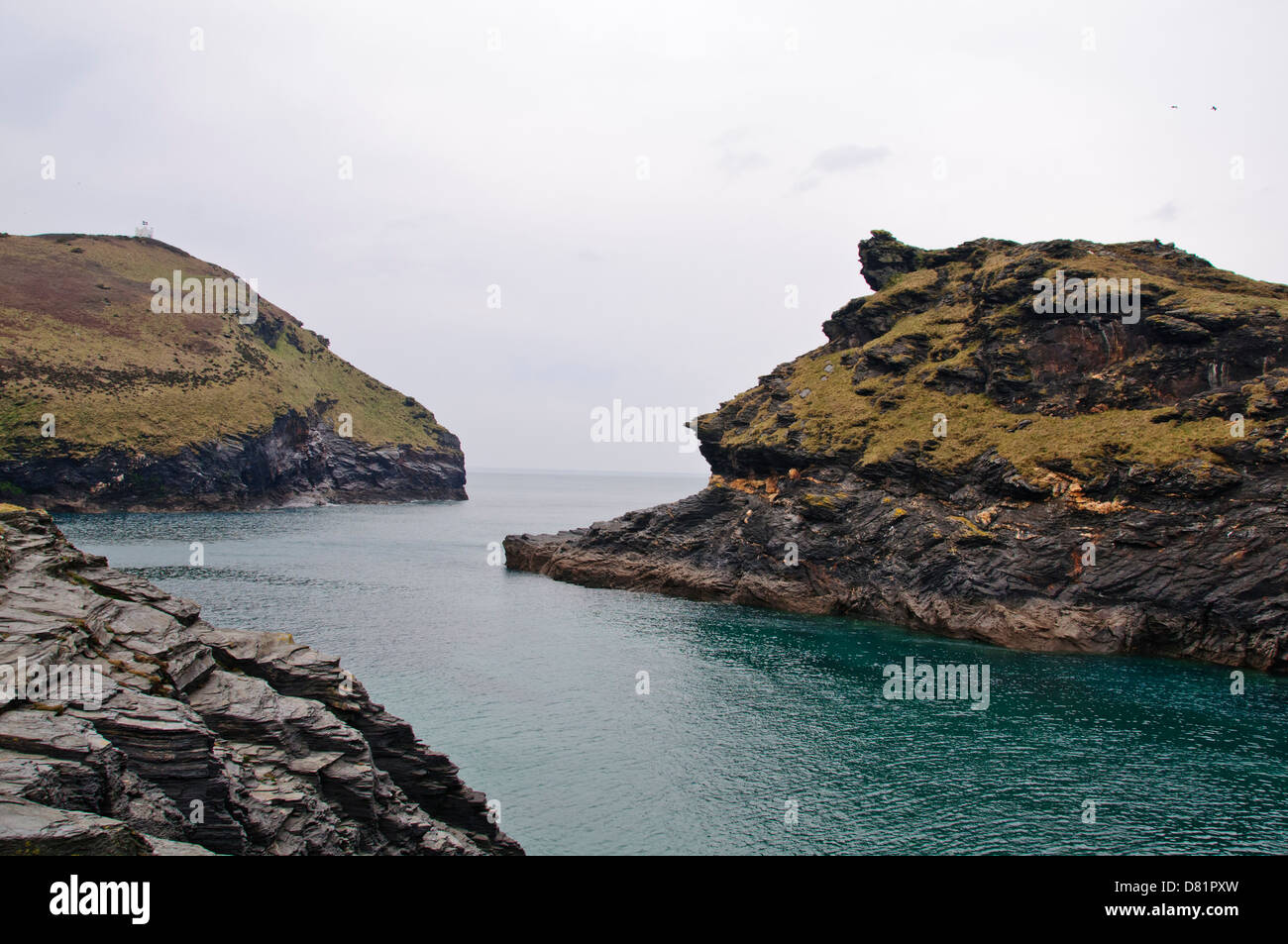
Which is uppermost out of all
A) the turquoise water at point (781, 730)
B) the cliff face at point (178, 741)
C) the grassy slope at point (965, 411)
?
the grassy slope at point (965, 411)

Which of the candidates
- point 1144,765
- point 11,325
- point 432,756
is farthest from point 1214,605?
point 11,325

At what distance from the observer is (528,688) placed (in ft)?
154

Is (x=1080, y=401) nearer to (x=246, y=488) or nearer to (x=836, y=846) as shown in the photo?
(x=836, y=846)

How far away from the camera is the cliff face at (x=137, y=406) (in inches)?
5108

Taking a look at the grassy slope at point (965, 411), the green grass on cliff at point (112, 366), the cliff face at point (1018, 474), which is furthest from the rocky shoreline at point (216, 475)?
the grassy slope at point (965, 411)

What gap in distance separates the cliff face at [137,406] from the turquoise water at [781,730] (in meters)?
74.3

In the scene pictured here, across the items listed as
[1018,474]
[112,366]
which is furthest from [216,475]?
[1018,474]

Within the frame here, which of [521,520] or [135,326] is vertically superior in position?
[135,326]

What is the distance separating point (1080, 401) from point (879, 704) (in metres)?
40.9

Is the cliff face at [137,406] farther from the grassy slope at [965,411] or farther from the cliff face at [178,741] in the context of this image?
the cliff face at [178,741]

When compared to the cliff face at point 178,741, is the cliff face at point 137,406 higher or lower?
higher

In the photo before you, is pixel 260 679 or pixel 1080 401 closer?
pixel 260 679

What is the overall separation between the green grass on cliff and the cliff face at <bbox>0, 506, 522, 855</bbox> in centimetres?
13372

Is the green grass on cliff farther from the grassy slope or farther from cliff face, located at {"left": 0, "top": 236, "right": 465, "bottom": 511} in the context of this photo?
the grassy slope
